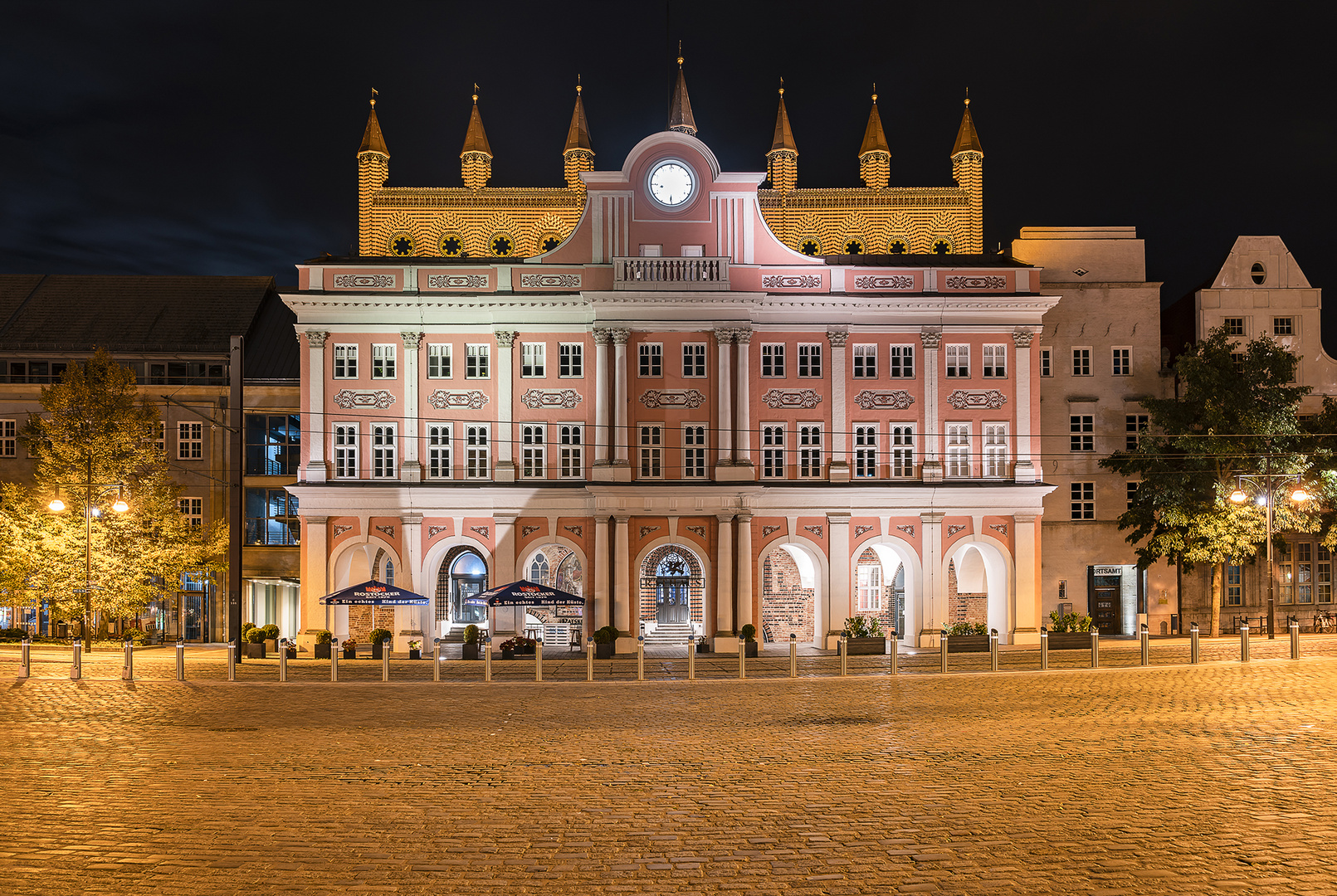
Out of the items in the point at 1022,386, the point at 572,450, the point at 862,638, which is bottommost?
the point at 862,638

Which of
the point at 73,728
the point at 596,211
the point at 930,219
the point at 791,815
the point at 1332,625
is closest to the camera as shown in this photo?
the point at 791,815

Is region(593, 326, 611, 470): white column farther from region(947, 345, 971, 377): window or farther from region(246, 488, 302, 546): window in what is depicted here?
region(246, 488, 302, 546): window

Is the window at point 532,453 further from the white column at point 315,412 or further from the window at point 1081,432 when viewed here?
the window at point 1081,432

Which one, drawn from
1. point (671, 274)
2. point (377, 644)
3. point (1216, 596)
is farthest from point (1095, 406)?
point (377, 644)

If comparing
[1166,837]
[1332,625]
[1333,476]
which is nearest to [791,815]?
[1166,837]

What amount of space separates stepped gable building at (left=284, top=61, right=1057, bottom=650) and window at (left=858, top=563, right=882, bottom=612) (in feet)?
10.1

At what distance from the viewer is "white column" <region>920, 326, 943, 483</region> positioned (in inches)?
1682

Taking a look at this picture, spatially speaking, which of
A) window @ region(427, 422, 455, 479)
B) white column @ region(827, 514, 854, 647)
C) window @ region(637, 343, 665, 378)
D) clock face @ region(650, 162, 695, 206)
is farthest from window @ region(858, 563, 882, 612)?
window @ region(427, 422, 455, 479)

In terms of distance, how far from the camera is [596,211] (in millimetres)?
42719

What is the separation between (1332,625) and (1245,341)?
12993 millimetres

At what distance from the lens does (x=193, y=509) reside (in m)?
48.6

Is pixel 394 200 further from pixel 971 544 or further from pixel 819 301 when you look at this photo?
pixel 971 544

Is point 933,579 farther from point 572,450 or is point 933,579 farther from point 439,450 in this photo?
point 439,450

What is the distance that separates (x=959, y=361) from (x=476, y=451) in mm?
20150
